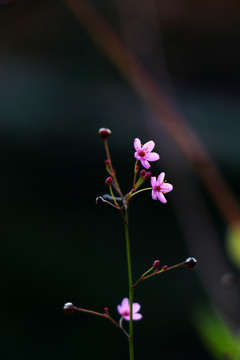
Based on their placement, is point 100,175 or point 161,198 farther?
point 100,175

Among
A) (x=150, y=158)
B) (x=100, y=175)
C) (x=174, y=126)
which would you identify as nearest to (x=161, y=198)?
(x=150, y=158)

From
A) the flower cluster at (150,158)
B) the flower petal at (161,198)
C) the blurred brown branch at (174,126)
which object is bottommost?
the flower petal at (161,198)

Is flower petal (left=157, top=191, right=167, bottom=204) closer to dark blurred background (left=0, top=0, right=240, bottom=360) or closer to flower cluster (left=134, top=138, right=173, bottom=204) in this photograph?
flower cluster (left=134, top=138, right=173, bottom=204)

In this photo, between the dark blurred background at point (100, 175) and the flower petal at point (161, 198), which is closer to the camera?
the flower petal at point (161, 198)

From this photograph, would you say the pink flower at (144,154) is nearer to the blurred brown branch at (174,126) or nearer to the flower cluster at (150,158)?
the flower cluster at (150,158)

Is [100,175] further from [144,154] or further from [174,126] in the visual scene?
[144,154]

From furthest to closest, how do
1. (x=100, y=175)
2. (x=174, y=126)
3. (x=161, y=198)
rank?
(x=100, y=175) < (x=174, y=126) < (x=161, y=198)

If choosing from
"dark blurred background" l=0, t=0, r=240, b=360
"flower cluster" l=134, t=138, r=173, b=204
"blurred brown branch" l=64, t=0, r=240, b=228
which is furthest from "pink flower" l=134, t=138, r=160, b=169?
"dark blurred background" l=0, t=0, r=240, b=360

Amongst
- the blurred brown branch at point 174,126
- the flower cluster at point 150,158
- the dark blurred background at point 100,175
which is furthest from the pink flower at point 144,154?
the dark blurred background at point 100,175
